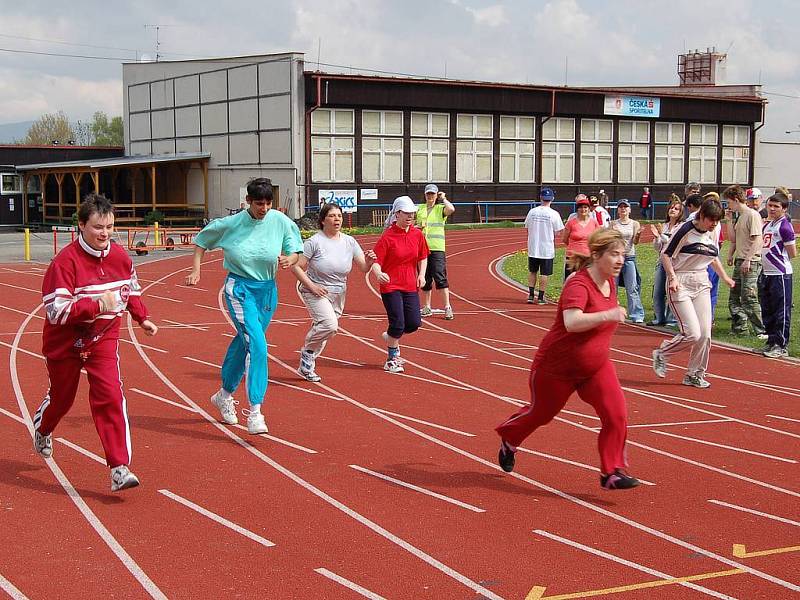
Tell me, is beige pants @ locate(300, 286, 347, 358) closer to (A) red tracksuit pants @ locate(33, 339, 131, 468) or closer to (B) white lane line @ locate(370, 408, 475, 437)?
(B) white lane line @ locate(370, 408, 475, 437)

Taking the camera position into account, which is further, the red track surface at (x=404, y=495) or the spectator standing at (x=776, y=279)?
the spectator standing at (x=776, y=279)

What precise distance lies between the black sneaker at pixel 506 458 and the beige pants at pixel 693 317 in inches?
157

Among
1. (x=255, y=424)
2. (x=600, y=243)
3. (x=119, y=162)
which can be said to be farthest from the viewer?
(x=119, y=162)

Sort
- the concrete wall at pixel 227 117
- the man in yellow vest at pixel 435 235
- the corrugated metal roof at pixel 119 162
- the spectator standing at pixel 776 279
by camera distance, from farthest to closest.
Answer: the corrugated metal roof at pixel 119 162 → the concrete wall at pixel 227 117 → the man in yellow vest at pixel 435 235 → the spectator standing at pixel 776 279

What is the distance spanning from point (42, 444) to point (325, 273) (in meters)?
4.27

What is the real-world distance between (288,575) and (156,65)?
48.8m

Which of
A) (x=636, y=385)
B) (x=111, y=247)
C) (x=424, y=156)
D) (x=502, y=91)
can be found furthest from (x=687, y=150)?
(x=111, y=247)

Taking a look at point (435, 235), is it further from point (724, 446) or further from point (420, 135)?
point (420, 135)

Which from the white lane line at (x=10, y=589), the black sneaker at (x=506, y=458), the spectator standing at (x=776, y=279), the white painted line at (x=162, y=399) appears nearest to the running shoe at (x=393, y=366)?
the white painted line at (x=162, y=399)

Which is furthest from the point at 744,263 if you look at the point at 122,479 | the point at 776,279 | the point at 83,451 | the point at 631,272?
the point at 122,479

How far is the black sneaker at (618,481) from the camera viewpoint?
6.66 meters

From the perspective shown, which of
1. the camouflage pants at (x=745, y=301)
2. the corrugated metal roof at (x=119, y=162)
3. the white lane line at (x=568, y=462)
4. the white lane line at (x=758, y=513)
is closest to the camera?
the white lane line at (x=758, y=513)

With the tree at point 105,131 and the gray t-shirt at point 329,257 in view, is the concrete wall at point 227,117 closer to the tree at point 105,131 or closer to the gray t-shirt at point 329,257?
the gray t-shirt at point 329,257

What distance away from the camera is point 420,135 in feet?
152
